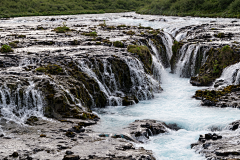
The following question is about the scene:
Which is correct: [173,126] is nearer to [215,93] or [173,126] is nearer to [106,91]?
[215,93]

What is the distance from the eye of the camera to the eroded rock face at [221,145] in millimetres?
12273

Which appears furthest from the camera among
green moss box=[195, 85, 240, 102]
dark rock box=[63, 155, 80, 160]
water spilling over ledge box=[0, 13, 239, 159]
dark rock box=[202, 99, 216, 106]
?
green moss box=[195, 85, 240, 102]

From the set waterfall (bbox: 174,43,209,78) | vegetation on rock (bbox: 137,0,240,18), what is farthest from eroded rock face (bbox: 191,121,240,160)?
vegetation on rock (bbox: 137,0,240,18)

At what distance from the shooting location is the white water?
1399cm

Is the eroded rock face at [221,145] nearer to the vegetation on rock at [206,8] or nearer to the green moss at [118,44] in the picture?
the green moss at [118,44]

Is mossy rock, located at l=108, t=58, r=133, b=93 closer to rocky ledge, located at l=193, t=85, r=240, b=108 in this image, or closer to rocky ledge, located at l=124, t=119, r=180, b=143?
rocky ledge, located at l=193, t=85, r=240, b=108

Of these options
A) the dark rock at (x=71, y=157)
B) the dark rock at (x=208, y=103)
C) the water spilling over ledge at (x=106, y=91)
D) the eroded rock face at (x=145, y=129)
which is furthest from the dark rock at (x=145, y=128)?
the dark rock at (x=208, y=103)

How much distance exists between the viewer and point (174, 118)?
58.0ft

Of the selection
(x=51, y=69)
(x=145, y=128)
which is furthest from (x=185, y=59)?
(x=145, y=128)

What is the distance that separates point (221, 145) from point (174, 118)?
15.2 ft

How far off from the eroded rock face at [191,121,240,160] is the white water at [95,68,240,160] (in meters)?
0.44

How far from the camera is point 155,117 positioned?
18.2 metres

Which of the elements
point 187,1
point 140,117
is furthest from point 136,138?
point 187,1

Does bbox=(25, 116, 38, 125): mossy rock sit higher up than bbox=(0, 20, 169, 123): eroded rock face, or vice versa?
bbox=(0, 20, 169, 123): eroded rock face
